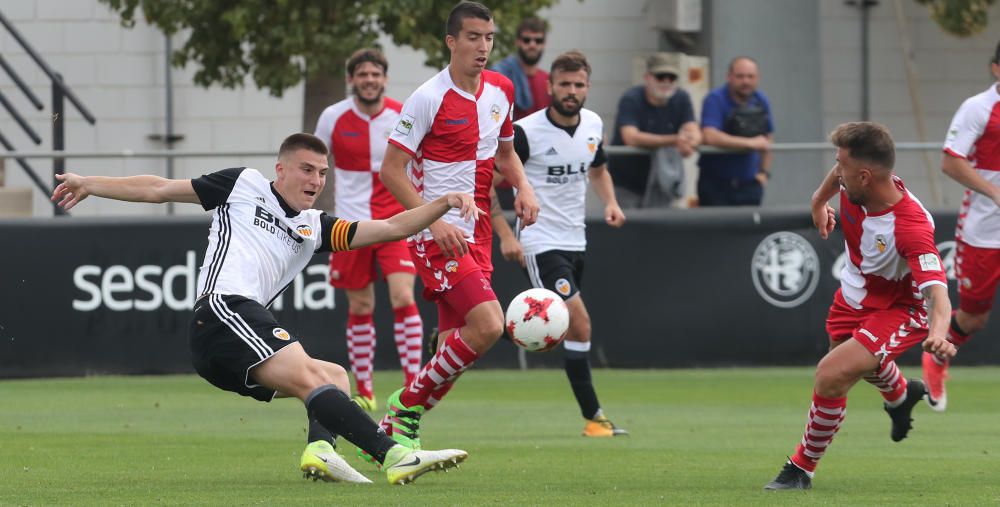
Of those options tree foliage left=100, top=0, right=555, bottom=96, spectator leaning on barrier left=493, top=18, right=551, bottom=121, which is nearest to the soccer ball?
spectator leaning on barrier left=493, top=18, right=551, bottom=121

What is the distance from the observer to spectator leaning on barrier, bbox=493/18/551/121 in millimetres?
14508

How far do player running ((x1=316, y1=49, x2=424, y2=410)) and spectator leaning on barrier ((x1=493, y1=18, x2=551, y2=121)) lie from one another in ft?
6.07

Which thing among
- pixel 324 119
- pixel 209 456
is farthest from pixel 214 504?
pixel 324 119

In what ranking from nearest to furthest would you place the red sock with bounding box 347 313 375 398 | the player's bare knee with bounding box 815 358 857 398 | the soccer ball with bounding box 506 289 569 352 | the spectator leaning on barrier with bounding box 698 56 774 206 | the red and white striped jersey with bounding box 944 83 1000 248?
the player's bare knee with bounding box 815 358 857 398 → the soccer ball with bounding box 506 289 569 352 → the red and white striped jersey with bounding box 944 83 1000 248 → the red sock with bounding box 347 313 375 398 → the spectator leaning on barrier with bounding box 698 56 774 206

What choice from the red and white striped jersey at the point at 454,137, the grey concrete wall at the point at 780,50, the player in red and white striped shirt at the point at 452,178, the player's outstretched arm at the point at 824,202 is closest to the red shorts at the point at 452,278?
the player in red and white striped shirt at the point at 452,178

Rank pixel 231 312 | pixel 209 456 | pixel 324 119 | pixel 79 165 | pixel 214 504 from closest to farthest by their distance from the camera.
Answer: pixel 214 504 < pixel 231 312 < pixel 209 456 < pixel 324 119 < pixel 79 165

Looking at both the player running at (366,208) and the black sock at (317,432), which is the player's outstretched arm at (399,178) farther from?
the player running at (366,208)

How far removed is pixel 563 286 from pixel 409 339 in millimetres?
2296

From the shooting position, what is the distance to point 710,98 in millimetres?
15688

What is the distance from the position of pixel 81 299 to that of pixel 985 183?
305 inches

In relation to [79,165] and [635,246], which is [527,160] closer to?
[635,246]

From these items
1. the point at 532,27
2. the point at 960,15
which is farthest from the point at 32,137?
the point at 960,15

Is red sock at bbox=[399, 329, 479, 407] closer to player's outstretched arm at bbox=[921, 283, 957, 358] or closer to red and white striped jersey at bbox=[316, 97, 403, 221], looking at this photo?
player's outstretched arm at bbox=[921, 283, 957, 358]

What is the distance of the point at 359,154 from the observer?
12.9 m
